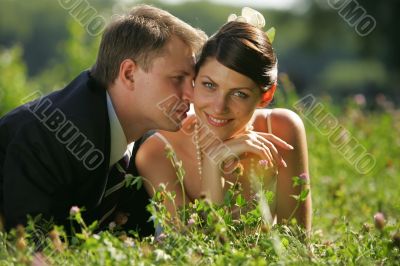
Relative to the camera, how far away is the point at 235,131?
12.9 feet

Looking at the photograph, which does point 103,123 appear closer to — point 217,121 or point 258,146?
point 217,121

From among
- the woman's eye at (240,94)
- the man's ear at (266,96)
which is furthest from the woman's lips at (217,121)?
the man's ear at (266,96)

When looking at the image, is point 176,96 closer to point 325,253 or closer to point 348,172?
point 325,253

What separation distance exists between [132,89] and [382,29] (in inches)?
775

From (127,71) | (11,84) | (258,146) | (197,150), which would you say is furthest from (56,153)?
(11,84)

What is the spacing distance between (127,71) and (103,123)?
0.43 meters

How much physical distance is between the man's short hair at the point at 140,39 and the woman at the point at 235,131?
212 mm

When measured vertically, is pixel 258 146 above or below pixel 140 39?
below

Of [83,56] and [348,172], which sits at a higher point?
[83,56]

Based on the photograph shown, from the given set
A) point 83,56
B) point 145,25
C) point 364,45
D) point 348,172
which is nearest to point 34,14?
point 364,45

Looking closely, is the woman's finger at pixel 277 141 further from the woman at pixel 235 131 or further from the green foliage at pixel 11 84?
the green foliage at pixel 11 84

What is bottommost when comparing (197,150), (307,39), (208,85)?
(307,39)

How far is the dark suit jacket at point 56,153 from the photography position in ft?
11.4

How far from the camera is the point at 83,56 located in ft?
34.6
